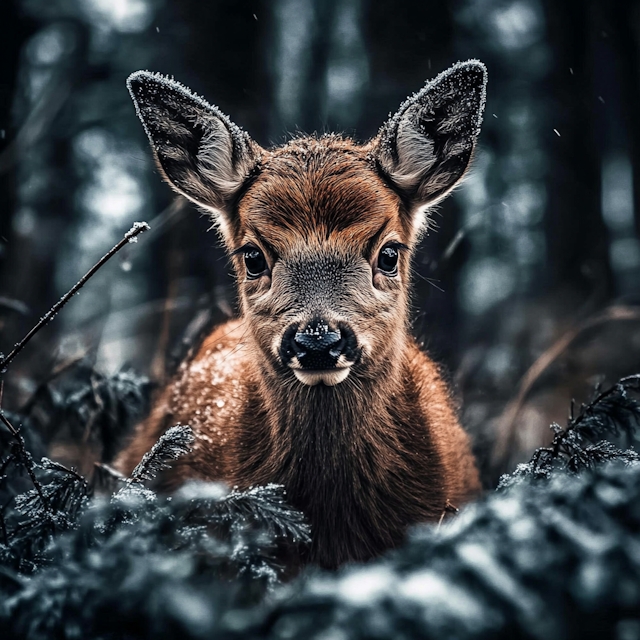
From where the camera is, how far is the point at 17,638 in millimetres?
1325

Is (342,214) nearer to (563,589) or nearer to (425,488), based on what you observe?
(425,488)

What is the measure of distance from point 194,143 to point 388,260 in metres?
A: 1.25

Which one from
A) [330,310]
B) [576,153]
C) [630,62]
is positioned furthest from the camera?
[576,153]

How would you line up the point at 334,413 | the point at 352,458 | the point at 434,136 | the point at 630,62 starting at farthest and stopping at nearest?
the point at 630,62 → the point at 434,136 → the point at 334,413 → the point at 352,458

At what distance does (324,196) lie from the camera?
293cm

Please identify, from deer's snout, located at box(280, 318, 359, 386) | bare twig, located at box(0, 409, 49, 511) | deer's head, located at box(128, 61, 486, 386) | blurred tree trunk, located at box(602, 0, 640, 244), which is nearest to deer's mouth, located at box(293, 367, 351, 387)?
deer's snout, located at box(280, 318, 359, 386)

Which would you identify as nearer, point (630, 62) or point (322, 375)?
point (322, 375)

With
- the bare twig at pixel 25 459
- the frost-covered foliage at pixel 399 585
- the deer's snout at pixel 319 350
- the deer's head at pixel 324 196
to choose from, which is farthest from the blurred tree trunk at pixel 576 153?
the bare twig at pixel 25 459

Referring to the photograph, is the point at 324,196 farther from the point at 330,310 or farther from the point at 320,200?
the point at 330,310

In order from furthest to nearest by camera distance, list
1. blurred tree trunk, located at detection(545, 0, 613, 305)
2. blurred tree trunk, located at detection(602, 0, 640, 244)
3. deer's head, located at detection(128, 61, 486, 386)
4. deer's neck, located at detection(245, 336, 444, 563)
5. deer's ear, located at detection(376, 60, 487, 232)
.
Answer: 1. blurred tree trunk, located at detection(545, 0, 613, 305)
2. blurred tree trunk, located at detection(602, 0, 640, 244)
3. deer's ear, located at detection(376, 60, 487, 232)
4. deer's head, located at detection(128, 61, 486, 386)
5. deer's neck, located at detection(245, 336, 444, 563)

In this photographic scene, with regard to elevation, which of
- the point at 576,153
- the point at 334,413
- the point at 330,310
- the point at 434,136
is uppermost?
the point at 434,136

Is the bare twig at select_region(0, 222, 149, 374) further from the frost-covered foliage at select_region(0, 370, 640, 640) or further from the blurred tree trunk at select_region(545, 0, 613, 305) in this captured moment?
the blurred tree trunk at select_region(545, 0, 613, 305)

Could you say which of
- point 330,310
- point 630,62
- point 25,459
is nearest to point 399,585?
point 25,459

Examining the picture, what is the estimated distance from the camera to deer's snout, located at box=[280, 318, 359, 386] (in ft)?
7.75
